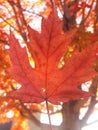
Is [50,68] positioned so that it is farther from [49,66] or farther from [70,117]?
[70,117]

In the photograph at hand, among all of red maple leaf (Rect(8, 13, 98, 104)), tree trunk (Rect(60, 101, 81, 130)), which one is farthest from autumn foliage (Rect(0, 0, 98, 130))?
tree trunk (Rect(60, 101, 81, 130))

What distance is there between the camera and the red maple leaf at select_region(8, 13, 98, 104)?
1.32 ft

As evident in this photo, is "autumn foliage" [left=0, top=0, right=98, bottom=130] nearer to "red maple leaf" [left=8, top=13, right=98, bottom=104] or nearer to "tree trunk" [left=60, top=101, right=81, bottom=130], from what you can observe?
"red maple leaf" [left=8, top=13, right=98, bottom=104]

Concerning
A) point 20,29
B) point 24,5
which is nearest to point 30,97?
A: point 20,29

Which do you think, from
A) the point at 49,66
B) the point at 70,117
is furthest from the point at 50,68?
the point at 70,117

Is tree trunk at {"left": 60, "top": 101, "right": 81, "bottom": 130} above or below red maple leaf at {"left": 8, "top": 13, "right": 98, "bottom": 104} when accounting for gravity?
above

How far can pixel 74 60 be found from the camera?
42 centimetres

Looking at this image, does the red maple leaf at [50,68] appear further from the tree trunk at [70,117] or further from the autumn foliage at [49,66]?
the tree trunk at [70,117]

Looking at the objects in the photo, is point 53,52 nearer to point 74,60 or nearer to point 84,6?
point 74,60

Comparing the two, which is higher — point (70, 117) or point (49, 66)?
point (70, 117)

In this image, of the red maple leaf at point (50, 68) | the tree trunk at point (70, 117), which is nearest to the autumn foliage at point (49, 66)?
the red maple leaf at point (50, 68)

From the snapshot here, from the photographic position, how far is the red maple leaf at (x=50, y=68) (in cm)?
40

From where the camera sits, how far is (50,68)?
0.42 meters

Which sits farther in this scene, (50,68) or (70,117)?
(70,117)
